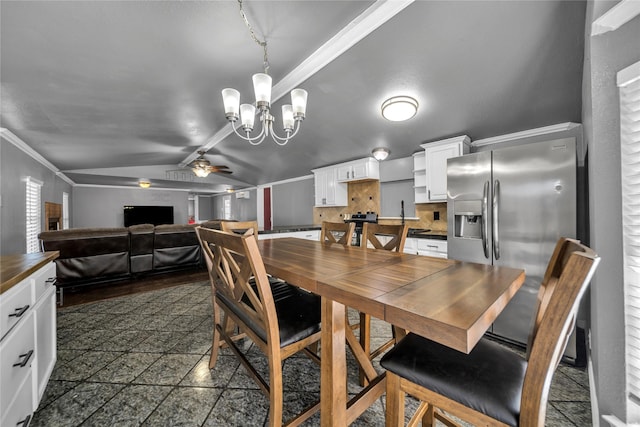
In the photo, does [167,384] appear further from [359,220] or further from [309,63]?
[359,220]

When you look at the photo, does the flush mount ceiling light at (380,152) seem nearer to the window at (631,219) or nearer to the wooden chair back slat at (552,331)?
the window at (631,219)

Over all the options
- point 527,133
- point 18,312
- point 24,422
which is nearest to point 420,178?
point 527,133

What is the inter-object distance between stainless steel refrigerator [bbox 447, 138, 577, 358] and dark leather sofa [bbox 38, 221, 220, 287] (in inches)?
137

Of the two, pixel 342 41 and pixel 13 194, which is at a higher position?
pixel 342 41

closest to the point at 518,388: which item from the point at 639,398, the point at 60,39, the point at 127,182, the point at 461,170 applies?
the point at 639,398

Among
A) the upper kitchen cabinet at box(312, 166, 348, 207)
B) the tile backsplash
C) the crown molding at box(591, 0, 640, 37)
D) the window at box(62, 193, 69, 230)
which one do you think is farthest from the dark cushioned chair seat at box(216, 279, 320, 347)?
the window at box(62, 193, 69, 230)

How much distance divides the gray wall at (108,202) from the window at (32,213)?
4410mm

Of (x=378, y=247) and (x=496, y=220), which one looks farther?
(x=496, y=220)

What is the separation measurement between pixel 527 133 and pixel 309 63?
2.75m

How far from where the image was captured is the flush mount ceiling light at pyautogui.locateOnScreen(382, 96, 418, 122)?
2.77 metres

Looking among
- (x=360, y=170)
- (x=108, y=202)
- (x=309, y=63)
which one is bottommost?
(x=108, y=202)

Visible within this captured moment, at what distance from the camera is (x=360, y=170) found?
454 cm

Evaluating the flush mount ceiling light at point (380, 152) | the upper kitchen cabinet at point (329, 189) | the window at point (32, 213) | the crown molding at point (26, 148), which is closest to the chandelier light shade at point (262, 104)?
→ the flush mount ceiling light at point (380, 152)

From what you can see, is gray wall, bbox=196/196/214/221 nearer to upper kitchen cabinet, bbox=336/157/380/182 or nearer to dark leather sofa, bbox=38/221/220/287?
dark leather sofa, bbox=38/221/220/287
